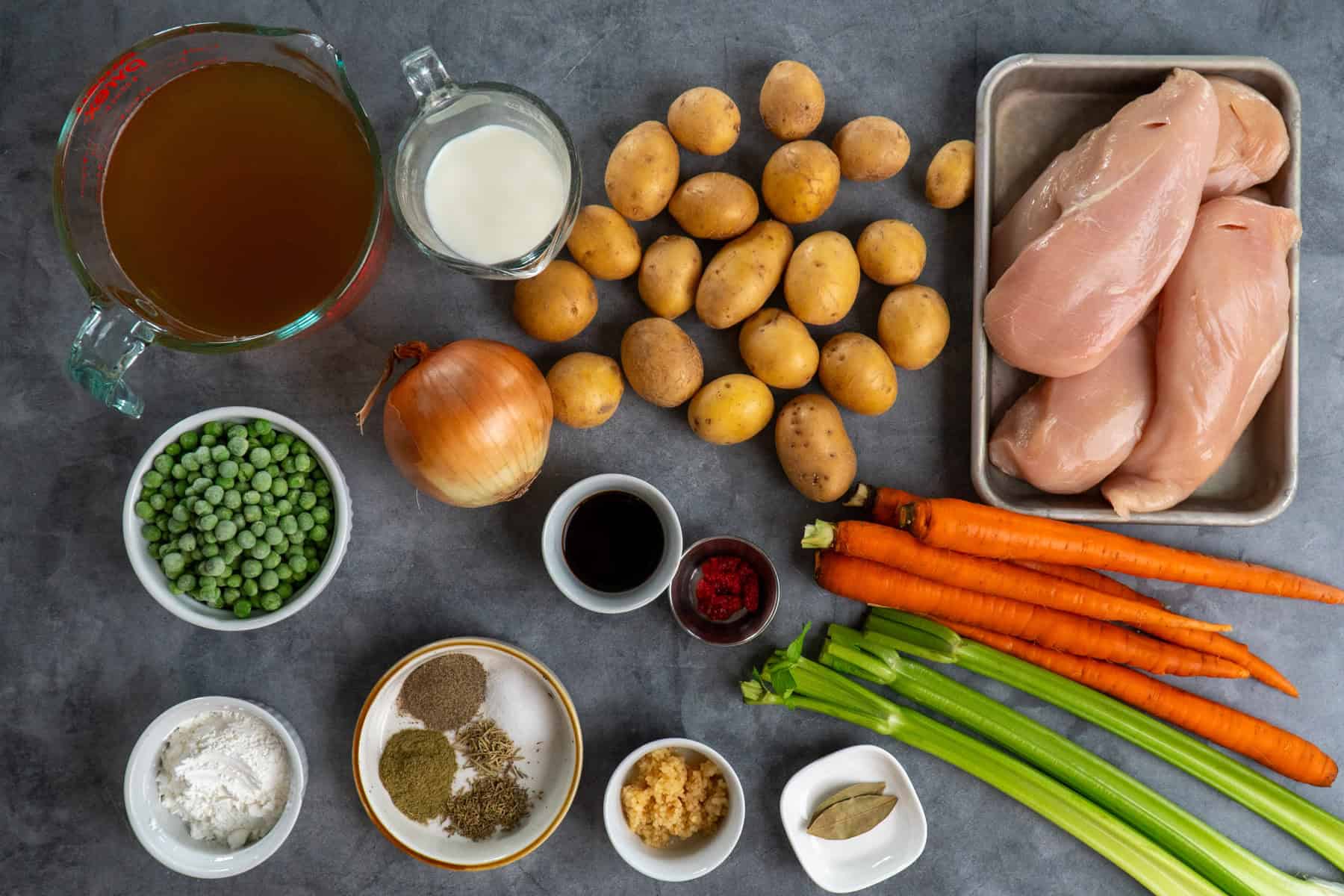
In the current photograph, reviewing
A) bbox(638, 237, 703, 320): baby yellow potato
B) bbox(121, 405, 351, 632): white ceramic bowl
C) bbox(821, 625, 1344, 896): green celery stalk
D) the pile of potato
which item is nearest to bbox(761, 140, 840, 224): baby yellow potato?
the pile of potato

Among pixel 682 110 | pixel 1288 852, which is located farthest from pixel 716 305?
pixel 1288 852

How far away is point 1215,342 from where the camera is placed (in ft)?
4.69

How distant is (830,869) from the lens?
1.52 m

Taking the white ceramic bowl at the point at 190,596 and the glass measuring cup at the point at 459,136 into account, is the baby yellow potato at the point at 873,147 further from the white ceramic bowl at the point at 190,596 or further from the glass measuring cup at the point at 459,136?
the white ceramic bowl at the point at 190,596

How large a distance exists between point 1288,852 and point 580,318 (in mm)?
1617

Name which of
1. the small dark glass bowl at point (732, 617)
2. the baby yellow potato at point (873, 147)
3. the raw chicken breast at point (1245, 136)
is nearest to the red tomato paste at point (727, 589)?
the small dark glass bowl at point (732, 617)

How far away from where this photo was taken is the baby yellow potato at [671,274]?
150 centimetres

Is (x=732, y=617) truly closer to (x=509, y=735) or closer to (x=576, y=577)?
(x=576, y=577)

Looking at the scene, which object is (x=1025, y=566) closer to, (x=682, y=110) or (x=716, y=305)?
(x=716, y=305)

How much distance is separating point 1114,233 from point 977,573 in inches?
23.9

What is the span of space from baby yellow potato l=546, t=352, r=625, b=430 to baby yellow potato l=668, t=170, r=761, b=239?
0.92ft

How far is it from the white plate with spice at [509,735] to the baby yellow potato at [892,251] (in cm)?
89

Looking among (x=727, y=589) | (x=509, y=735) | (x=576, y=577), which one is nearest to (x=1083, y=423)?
(x=727, y=589)

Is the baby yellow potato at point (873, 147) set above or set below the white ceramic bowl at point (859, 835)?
above
